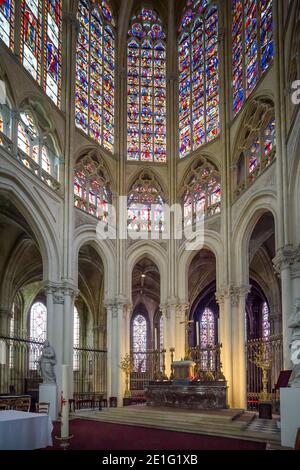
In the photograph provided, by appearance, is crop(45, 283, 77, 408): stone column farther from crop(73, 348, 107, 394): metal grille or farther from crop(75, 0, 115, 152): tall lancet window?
crop(75, 0, 115, 152): tall lancet window

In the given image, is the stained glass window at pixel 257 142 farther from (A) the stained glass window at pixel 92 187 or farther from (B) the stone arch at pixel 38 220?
(B) the stone arch at pixel 38 220

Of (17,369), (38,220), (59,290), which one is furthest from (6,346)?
(38,220)

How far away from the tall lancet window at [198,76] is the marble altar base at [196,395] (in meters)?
12.9

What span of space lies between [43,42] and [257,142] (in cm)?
1049

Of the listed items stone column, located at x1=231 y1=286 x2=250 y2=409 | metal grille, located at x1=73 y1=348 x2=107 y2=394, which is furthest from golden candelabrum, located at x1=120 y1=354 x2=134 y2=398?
stone column, located at x1=231 y1=286 x2=250 y2=409

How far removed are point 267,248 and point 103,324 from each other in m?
12.1

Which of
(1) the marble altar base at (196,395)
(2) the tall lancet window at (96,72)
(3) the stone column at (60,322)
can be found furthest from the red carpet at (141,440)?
(2) the tall lancet window at (96,72)

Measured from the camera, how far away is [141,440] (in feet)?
44.9

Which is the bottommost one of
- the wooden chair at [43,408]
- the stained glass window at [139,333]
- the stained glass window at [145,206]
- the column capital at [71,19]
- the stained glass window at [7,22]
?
the wooden chair at [43,408]

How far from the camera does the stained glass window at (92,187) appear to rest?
1038 inches

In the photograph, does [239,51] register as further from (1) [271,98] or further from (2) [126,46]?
(2) [126,46]

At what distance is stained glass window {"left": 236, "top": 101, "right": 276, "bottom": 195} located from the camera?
870 inches

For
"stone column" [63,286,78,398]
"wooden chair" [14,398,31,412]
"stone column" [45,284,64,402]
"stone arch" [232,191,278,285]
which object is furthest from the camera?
"stone column" [63,286,78,398]

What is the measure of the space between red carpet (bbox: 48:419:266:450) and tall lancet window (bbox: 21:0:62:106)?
48.5ft
